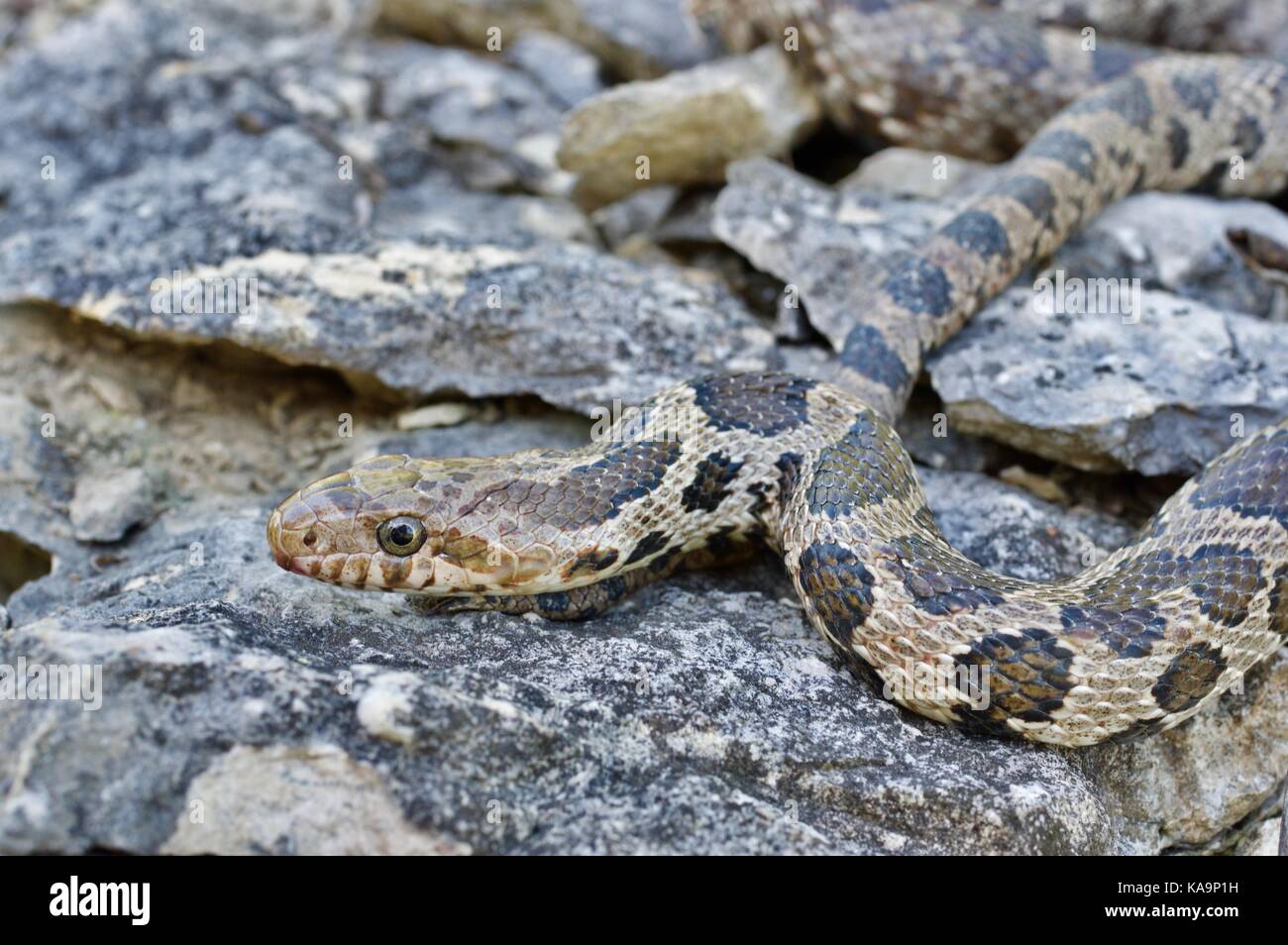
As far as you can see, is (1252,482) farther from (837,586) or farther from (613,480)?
(613,480)

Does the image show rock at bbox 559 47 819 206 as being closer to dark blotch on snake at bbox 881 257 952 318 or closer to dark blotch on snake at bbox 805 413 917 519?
dark blotch on snake at bbox 881 257 952 318

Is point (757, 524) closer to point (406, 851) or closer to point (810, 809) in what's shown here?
point (810, 809)

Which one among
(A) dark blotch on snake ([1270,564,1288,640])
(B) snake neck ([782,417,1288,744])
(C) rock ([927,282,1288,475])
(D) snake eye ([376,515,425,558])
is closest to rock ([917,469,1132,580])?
(C) rock ([927,282,1288,475])

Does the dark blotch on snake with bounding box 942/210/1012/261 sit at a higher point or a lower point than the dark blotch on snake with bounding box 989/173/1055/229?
lower

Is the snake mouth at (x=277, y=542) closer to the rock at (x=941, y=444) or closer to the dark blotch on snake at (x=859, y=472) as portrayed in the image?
the dark blotch on snake at (x=859, y=472)

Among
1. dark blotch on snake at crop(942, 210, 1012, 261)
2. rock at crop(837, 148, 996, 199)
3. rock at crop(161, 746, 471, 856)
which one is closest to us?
rock at crop(161, 746, 471, 856)

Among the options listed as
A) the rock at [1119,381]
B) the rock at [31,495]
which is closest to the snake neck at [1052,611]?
the rock at [1119,381]

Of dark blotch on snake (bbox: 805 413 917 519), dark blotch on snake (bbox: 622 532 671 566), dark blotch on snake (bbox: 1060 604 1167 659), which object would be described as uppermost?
dark blotch on snake (bbox: 805 413 917 519)
